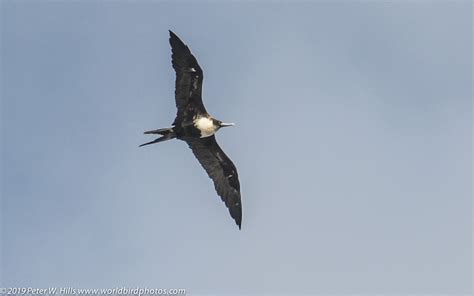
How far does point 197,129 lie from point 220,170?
5.51ft

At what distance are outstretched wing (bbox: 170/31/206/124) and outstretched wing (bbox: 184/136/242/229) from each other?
3.97 ft

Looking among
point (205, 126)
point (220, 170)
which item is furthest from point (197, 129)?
point (220, 170)

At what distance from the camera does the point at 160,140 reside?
→ 63.9 feet

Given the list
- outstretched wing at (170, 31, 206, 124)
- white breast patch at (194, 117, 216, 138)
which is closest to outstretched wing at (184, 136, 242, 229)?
white breast patch at (194, 117, 216, 138)

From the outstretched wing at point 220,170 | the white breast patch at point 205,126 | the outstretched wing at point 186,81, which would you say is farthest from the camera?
the outstretched wing at point 220,170

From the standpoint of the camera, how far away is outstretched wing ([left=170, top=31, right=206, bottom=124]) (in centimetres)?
1959

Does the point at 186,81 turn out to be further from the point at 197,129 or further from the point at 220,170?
the point at 220,170

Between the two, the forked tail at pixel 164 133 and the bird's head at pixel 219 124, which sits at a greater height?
the bird's head at pixel 219 124

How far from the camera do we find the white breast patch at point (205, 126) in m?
20.0

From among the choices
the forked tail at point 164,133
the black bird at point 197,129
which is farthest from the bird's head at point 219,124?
the forked tail at point 164,133

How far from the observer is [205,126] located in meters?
20.1

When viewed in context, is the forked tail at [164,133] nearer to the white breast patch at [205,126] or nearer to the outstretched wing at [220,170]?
the white breast patch at [205,126]

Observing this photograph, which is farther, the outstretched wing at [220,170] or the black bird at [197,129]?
the outstretched wing at [220,170]

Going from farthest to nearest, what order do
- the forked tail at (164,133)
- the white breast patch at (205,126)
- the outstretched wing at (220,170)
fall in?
the outstretched wing at (220,170) → the white breast patch at (205,126) → the forked tail at (164,133)
